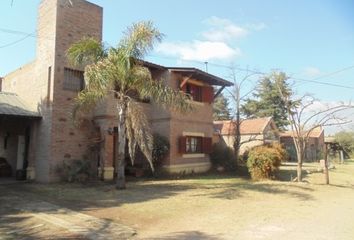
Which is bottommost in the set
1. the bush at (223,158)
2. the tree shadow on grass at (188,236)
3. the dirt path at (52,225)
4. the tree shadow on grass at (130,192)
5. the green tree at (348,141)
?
the tree shadow on grass at (188,236)

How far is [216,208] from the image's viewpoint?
1077 cm

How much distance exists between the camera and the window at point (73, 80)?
704 inches

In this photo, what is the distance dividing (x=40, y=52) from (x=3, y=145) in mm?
6074

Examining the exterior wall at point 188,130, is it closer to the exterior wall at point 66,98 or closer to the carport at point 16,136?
the exterior wall at point 66,98

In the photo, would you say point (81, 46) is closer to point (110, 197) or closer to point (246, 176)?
point (110, 197)

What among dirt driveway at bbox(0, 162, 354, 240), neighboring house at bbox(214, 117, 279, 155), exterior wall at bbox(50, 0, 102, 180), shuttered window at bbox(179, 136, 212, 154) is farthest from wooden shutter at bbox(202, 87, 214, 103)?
neighboring house at bbox(214, 117, 279, 155)

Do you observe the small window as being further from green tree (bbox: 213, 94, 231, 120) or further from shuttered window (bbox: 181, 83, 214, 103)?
green tree (bbox: 213, 94, 231, 120)

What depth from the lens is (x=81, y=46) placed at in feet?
44.5

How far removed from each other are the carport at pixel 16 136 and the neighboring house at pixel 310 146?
2666cm

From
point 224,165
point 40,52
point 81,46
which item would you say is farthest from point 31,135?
A: point 224,165

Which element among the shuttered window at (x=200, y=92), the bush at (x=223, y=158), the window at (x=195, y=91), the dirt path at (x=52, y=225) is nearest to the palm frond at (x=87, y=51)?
the dirt path at (x=52, y=225)

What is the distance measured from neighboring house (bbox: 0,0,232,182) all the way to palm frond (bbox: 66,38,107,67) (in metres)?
4.00

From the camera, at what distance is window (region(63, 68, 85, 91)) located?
17.9m

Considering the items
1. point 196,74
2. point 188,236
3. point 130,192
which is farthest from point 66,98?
point 188,236
